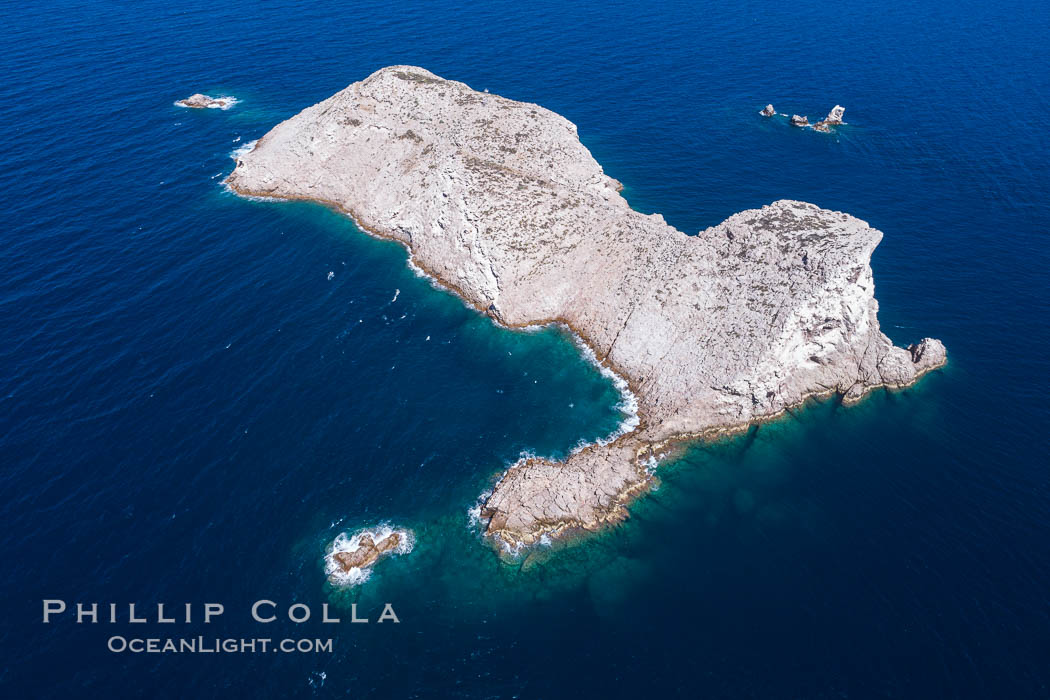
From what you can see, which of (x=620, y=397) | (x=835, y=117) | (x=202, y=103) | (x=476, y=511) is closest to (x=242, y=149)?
(x=202, y=103)

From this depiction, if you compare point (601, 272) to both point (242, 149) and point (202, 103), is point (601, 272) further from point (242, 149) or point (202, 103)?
point (202, 103)

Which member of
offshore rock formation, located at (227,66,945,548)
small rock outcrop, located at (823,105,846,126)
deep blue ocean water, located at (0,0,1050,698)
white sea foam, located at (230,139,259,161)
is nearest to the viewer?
deep blue ocean water, located at (0,0,1050,698)

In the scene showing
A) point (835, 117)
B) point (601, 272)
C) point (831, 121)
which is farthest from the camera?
point (831, 121)

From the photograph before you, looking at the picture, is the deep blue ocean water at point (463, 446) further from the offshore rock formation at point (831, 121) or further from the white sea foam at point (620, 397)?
the offshore rock formation at point (831, 121)

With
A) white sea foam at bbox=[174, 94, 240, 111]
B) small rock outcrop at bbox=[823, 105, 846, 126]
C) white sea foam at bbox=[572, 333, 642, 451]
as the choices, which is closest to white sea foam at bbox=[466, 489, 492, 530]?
white sea foam at bbox=[572, 333, 642, 451]

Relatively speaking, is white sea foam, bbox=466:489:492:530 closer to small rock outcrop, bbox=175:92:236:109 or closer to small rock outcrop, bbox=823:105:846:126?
small rock outcrop, bbox=823:105:846:126

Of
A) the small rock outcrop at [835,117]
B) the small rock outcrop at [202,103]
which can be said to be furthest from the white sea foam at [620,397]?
the small rock outcrop at [202,103]
